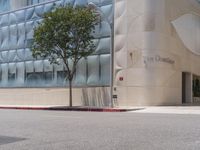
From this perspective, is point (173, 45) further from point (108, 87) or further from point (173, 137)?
point (173, 137)

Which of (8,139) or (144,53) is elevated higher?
(144,53)

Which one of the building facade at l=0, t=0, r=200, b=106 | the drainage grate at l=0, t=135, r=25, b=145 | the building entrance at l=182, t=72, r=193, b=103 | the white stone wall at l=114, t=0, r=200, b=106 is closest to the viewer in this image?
the drainage grate at l=0, t=135, r=25, b=145

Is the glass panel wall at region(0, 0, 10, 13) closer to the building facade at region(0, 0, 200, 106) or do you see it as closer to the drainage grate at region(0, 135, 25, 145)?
the building facade at region(0, 0, 200, 106)

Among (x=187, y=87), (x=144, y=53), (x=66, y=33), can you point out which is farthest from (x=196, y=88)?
(x=66, y=33)

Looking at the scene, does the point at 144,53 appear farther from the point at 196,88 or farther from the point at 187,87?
the point at 196,88

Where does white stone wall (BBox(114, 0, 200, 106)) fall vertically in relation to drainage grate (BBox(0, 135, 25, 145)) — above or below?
above

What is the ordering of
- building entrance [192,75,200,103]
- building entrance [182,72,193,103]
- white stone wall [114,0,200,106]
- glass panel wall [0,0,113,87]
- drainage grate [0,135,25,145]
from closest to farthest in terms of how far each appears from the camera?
drainage grate [0,135,25,145] → white stone wall [114,0,200,106] → glass panel wall [0,0,113,87] → building entrance [182,72,193,103] → building entrance [192,75,200,103]

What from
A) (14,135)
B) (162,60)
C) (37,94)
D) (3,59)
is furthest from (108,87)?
(14,135)

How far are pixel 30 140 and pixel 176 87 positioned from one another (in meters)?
26.8

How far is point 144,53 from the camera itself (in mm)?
34312

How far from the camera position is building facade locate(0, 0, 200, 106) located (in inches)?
1358

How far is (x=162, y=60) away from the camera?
3494cm

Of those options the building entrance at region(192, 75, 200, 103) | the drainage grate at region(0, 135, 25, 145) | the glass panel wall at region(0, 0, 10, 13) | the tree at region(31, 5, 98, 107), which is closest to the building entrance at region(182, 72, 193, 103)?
the building entrance at region(192, 75, 200, 103)

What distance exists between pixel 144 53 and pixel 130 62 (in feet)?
4.26
